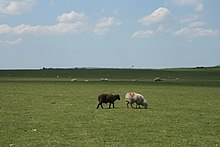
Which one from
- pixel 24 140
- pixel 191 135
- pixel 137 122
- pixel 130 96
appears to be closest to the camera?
pixel 24 140

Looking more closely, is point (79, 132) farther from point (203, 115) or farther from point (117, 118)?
point (203, 115)

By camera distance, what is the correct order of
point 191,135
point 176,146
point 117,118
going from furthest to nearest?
point 117,118 < point 191,135 < point 176,146

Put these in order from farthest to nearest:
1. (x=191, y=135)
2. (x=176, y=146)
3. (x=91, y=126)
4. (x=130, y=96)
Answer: (x=130, y=96) < (x=91, y=126) < (x=191, y=135) < (x=176, y=146)

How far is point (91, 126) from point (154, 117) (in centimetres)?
533

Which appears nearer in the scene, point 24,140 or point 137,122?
point 24,140

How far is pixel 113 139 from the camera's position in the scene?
671 inches

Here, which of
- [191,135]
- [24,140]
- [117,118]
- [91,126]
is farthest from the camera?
[117,118]

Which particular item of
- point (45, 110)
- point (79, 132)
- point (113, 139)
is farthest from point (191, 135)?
point (45, 110)

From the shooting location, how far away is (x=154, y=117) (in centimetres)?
2472

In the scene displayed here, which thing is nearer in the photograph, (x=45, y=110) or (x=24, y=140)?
(x=24, y=140)

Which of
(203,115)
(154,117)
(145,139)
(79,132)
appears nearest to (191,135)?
(145,139)

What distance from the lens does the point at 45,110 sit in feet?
93.4

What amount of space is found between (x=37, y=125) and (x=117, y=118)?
5062 millimetres

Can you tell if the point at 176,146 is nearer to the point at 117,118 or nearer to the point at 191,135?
the point at 191,135
